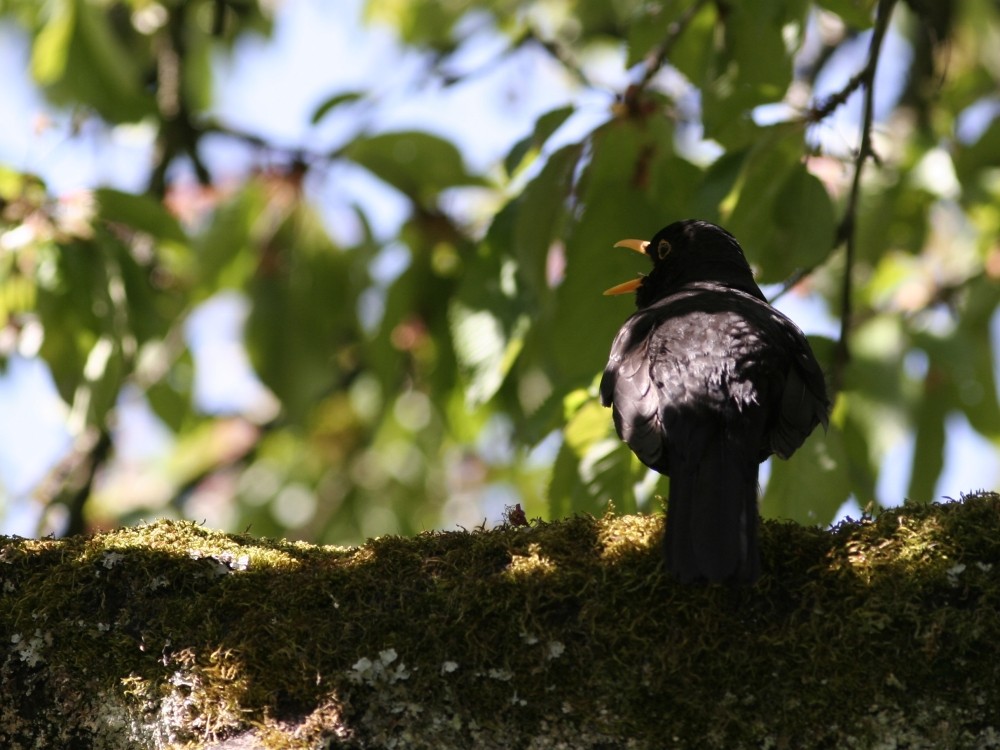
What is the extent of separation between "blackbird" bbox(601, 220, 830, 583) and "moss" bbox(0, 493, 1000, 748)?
0.41ft

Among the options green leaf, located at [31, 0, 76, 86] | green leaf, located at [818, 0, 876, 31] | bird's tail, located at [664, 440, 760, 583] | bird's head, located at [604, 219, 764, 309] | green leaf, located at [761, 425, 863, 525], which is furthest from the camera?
green leaf, located at [31, 0, 76, 86]

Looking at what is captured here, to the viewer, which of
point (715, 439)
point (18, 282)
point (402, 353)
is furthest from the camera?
point (402, 353)

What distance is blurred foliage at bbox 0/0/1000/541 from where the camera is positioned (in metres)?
4.03

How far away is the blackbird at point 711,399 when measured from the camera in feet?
8.93

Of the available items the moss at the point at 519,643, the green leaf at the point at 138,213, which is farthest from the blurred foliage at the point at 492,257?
the moss at the point at 519,643

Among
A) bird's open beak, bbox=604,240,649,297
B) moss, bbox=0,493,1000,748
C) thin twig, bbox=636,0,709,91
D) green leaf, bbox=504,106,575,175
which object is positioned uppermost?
thin twig, bbox=636,0,709,91

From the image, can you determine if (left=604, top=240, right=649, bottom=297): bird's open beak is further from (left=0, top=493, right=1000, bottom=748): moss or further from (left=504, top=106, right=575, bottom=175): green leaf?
(left=0, top=493, right=1000, bottom=748): moss

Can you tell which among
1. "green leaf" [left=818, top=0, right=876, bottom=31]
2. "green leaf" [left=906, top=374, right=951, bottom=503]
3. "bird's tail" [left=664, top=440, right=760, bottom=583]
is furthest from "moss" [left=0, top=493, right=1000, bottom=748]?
"green leaf" [left=906, top=374, right=951, bottom=503]

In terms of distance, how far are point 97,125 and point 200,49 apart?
1.25 meters

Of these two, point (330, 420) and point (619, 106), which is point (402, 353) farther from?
point (330, 420)

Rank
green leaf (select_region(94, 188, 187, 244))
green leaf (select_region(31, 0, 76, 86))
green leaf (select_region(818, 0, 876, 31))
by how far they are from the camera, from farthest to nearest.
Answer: green leaf (select_region(31, 0, 76, 86)) < green leaf (select_region(94, 188, 187, 244)) < green leaf (select_region(818, 0, 876, 31))

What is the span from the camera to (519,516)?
285 cm

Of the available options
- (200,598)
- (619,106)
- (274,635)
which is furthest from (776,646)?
(619,106)

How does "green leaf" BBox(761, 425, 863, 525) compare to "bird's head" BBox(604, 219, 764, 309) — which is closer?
"green leaf" BBox(761, 425, 863, 525)
